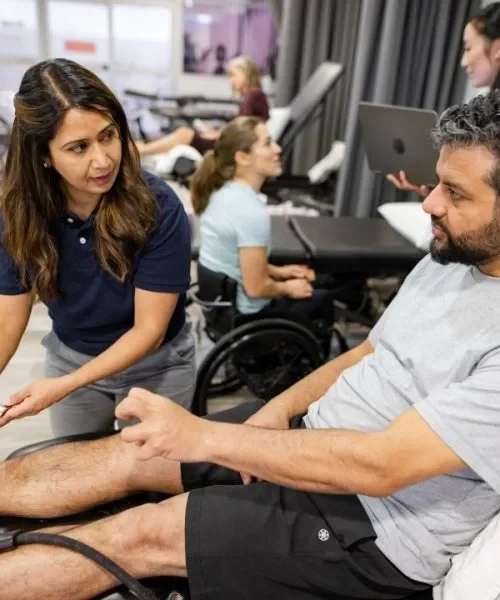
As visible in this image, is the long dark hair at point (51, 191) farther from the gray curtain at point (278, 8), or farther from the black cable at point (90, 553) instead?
the gray curtain at point (278, 8)

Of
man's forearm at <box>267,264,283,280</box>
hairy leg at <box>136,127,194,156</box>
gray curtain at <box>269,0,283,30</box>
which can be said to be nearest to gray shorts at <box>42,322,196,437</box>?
man's forearm at <box>267,264,283,280</box>

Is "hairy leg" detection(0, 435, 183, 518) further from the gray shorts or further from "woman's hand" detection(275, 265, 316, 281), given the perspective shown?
"woman's hand" detection(275, 265, 316, 281)

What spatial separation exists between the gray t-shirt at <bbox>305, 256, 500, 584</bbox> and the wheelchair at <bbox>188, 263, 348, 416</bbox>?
0.77 metres

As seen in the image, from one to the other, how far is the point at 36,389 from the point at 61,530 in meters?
0.28

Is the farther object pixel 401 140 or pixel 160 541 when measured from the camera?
pixel 401 140

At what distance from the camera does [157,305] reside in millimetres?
1271

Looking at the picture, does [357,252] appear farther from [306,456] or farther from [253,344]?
[306,456]

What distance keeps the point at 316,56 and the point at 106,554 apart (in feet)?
14.7

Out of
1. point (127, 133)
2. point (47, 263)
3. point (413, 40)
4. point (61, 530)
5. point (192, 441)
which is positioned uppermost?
point (413, 40)

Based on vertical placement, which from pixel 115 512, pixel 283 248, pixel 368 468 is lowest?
pixel 115 512

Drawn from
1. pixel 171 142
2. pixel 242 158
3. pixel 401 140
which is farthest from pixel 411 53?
pixel 171 142

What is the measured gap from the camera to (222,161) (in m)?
1.91

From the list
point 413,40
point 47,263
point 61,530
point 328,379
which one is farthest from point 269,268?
point 413,40

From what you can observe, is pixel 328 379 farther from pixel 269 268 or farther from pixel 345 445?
pixel 269 268
